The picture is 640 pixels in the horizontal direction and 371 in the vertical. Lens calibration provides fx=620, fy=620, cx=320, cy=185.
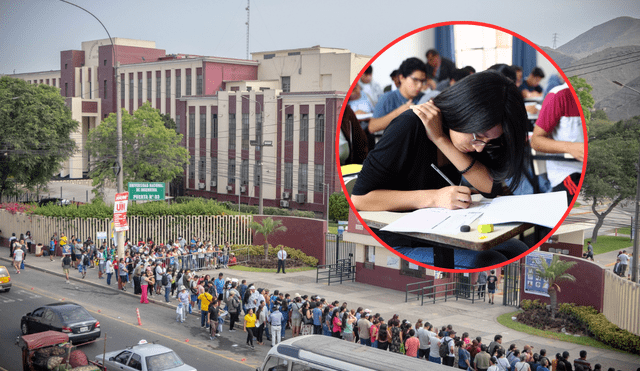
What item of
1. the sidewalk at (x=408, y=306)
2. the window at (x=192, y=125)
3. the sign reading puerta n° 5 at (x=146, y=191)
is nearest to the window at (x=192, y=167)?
the window at (x=192, y=125)

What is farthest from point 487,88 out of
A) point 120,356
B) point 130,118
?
point 130,118

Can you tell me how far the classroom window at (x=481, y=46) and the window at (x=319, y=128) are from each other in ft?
101

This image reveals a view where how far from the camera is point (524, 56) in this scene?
6.96m

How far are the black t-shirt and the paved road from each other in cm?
1110

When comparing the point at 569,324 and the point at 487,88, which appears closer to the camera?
the point at 487,88

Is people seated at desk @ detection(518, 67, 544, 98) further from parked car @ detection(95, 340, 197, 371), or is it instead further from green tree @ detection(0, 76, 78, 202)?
green tree @ detection(0, 76, 78, 202)

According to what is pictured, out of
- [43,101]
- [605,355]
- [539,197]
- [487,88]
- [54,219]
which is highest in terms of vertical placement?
[43,101]

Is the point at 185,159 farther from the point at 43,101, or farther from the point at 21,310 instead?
the point at 21,310

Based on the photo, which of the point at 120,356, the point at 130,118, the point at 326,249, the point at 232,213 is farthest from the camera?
the point at 130,118

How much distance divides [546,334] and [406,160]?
600 inches

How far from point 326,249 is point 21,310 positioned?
15797 mm

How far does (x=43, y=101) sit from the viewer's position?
144 ft

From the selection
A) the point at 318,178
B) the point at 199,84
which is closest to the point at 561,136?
the point at 318,178

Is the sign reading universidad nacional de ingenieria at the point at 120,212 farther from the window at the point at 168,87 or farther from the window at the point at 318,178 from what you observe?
the window at the point at 168,87
